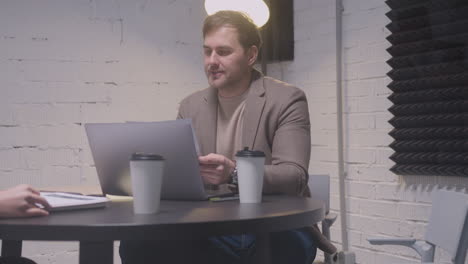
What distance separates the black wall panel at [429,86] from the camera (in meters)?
2.61

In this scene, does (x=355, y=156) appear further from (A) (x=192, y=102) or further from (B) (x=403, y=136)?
(A) (x=192, y=102)

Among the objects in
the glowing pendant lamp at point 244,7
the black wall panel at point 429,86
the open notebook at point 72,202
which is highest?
the glowing pendant lamp at point 244,7

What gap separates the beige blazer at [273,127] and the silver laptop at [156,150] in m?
0.28

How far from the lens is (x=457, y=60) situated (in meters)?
2.63

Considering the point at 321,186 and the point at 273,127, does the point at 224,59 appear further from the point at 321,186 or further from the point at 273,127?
the point at 321,186

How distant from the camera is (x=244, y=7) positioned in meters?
3.05

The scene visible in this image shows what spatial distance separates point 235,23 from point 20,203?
1171mm

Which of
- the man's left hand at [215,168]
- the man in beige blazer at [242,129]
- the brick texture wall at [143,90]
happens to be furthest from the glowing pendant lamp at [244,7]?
the man's left hand at [215,168]

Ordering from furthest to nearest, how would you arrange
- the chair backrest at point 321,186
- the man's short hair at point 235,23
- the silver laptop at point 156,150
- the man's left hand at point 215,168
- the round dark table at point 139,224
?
the chair backrest at point 321,186 → the man's short hair at point 235,23 → the man's left hand at point 215,168 → the silver laptop at point 156,150 → the round dark table at point 139,224

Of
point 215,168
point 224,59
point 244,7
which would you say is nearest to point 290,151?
point 215,168

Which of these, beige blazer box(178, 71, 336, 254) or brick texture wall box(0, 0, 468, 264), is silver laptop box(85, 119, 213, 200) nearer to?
beige blazer box(178, 71, 336, 254)

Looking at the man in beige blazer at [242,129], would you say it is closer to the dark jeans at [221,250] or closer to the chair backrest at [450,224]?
the dark jeans at [221,250]

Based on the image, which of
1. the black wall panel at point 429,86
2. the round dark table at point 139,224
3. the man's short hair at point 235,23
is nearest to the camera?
the round dark table at point 139,224

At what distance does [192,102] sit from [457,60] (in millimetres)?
1351
